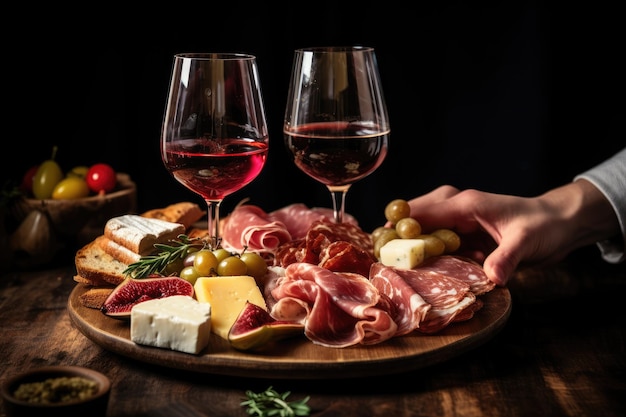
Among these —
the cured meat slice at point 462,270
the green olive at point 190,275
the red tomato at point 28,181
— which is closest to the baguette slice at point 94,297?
the green olive at point 190,275

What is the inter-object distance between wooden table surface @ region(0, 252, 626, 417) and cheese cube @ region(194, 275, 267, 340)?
0.12m

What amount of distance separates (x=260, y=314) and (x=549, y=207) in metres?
0.88

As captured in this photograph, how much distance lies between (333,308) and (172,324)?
1.04 ft

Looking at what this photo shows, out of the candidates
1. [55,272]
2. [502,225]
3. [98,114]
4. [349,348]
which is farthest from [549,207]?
[98,114]

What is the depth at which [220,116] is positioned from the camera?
1694 millimetres

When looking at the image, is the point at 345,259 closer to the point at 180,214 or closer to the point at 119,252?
the point at 119,252

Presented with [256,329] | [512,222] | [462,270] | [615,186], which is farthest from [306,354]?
[615,186]

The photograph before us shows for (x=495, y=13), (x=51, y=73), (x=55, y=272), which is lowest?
(x=55, y=272)

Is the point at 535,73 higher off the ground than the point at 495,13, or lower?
lower

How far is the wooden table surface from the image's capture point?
133 cm

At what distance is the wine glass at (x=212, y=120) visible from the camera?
1.69m

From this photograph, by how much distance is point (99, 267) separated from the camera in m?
1.81

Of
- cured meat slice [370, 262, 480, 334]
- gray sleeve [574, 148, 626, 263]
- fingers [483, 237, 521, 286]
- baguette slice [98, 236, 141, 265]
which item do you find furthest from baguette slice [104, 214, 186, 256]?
gray sleeve [574, 148, 626, 263]

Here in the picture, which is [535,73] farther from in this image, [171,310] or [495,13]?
[171,310]
